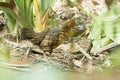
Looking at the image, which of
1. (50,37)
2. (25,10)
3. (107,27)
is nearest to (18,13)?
(25,10)

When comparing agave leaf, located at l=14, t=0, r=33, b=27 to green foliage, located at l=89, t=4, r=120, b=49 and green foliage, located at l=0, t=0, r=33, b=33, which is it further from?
green foliage, located at l=89, t=4, r=120, b=49

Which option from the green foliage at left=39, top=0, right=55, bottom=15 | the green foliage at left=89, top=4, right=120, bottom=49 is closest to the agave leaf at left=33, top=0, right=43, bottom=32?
the green foliage at left=39, top=0, right=55, bottom=15

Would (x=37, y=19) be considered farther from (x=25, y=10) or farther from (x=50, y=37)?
(x=50, y=37)

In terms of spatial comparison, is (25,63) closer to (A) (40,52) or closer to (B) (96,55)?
(A) (40,52)

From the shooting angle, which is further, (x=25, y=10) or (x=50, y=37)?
(x=25, y=10)

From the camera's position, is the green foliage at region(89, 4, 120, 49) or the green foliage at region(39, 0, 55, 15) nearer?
the green foliage at region(89, 4, 120, 49)

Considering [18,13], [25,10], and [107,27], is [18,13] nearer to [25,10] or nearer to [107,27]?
[25,10]
